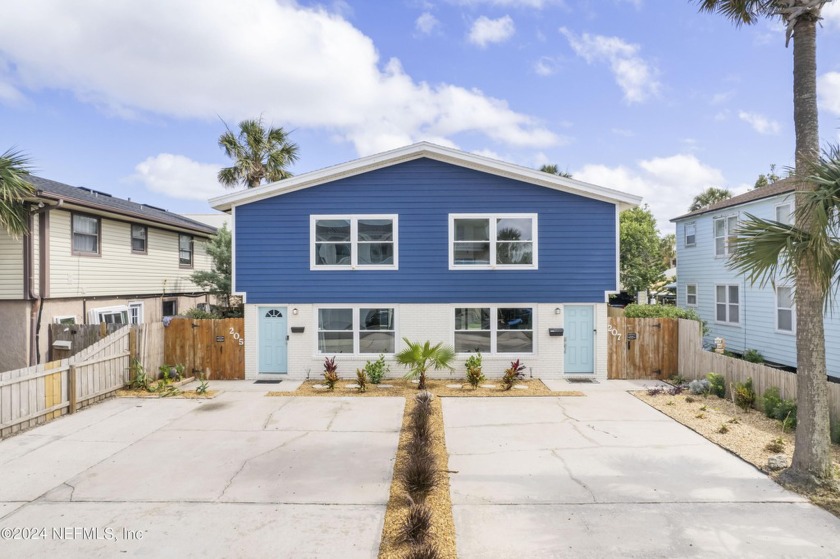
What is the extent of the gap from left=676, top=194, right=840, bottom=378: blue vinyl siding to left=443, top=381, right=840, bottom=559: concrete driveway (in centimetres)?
876

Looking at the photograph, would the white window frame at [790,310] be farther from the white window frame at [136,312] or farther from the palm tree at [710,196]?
the palm tree at [710,196]

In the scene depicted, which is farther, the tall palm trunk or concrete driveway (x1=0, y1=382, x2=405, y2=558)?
the tall palm trunk

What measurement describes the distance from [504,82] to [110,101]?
1547 cm

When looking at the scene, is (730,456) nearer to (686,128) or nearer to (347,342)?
(347,342)

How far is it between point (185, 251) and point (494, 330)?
1429 centimetres

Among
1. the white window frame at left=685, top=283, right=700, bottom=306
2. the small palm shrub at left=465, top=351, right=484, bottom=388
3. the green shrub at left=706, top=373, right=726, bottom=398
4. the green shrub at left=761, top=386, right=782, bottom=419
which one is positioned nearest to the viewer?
the green shrub at left=761, top=386, right=782, bottom=419

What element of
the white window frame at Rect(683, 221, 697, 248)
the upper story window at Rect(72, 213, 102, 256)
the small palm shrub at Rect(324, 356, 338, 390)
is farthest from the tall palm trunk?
the upper story window at Rect(72, 213, 102, 256)

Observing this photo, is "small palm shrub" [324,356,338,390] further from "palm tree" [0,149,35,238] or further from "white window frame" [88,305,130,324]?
"palm tree" [0,149,35,238]

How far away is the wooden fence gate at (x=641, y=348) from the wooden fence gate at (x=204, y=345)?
1085 centimetres


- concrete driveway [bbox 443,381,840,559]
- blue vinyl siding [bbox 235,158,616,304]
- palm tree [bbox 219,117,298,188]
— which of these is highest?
palm tree [bbox 219,117,298,188]

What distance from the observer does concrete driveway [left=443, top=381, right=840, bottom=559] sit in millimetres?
4559

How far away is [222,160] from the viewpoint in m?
23.0

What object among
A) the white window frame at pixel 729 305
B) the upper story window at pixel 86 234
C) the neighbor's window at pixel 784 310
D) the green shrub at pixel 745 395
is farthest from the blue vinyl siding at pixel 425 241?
the white window frame at pixel 729 305

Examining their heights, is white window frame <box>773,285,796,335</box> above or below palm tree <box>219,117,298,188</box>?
below
